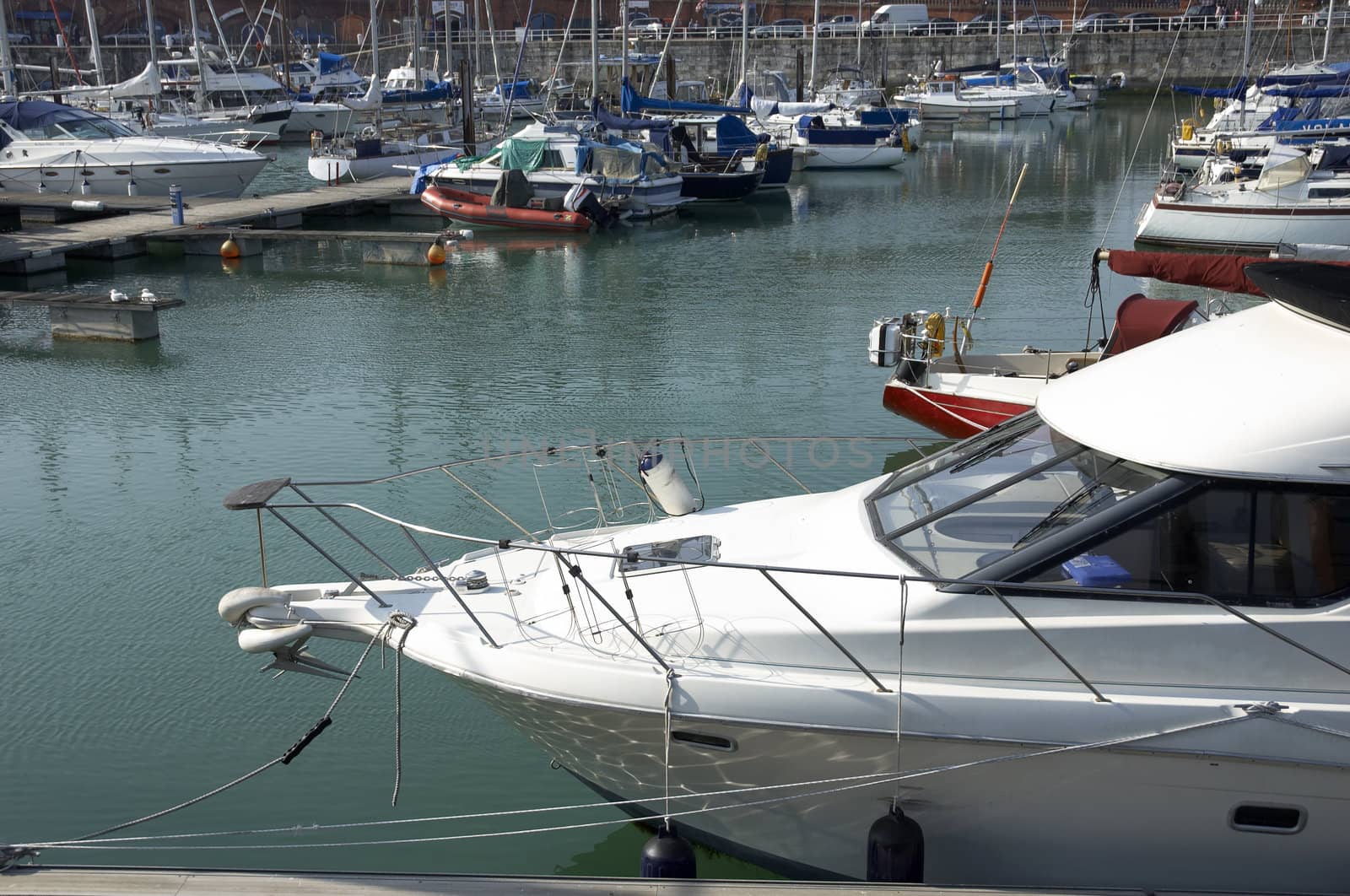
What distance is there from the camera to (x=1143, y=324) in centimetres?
898

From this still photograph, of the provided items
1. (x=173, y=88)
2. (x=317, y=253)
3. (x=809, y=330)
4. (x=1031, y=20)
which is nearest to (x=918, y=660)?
(x=809, y=330)

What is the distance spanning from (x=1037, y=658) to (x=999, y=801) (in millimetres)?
517

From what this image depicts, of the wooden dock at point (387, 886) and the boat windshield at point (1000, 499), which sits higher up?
the boat windshield at point (1000, 499)

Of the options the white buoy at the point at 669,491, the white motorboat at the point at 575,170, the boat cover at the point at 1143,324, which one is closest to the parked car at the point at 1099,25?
the white motorboat at the point at 575,170

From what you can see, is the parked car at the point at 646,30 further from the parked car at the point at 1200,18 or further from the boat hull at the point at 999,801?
the boat hull at the point at 999,801

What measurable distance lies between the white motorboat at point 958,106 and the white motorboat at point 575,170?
2531 cm

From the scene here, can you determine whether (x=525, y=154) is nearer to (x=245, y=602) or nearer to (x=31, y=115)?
(x=31, y=115)

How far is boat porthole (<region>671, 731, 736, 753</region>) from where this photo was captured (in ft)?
14.5

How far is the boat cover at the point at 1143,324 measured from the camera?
8930mm

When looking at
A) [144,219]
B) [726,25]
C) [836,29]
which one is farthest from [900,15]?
[144,219]

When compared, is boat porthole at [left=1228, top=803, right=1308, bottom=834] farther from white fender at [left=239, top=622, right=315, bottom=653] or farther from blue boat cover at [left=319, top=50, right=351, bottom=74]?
blue boat cover at [left=319, top=50, right=351, bottom=74]

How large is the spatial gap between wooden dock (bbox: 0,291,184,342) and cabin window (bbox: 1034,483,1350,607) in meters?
13.6

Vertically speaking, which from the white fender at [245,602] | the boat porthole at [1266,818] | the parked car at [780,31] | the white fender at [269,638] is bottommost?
the boat porthole at [1266,818]

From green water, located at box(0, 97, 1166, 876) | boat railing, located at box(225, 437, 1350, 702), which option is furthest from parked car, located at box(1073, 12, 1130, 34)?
boat railing, located at box(225, 437, 1350, 702)
